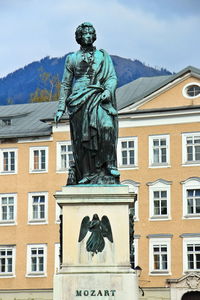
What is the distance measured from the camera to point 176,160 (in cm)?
4938

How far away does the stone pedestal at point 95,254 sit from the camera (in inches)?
494

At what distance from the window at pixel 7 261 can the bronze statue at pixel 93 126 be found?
38.2m

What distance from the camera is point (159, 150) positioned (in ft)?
163

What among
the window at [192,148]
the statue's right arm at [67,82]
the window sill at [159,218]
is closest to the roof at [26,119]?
the window sill at [159,218]

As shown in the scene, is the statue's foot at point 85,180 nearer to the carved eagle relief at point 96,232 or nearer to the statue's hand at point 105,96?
the carved eagle relief at point 96,232

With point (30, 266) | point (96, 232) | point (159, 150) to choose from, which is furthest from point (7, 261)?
point (96, 232)

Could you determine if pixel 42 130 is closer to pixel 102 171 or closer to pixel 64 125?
pixel 64 125

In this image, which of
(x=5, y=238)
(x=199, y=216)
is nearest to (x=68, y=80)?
(x=199, y=216)

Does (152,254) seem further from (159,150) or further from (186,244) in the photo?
(159,150)

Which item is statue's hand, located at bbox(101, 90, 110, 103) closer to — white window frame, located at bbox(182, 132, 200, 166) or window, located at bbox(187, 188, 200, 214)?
window, located at bbox(187, 188, 200, 214)

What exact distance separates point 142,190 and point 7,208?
8129mm

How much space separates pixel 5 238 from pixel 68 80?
127ft

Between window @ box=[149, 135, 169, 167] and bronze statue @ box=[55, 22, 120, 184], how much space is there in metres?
35.7

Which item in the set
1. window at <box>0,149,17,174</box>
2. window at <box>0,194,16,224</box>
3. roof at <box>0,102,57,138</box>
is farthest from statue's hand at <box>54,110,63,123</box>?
window at <box>0,149,17,174</box>
